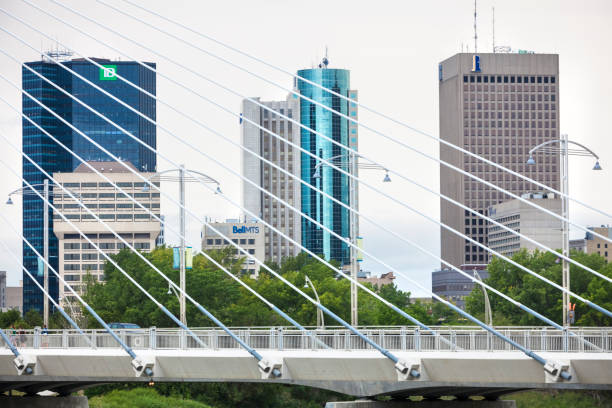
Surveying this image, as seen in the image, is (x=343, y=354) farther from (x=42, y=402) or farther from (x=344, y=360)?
(x=42, y=402)

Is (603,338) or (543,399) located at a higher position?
(603,338)

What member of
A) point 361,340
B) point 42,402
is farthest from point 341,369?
point 42,402

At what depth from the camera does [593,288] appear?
90188 millimetres

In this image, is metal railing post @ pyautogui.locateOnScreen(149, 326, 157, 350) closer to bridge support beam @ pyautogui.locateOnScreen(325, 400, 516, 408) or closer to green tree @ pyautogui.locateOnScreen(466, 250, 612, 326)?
bridge support beam @ pyautogui.locateOnScreen(325, 400, 516, 408)

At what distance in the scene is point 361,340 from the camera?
46.3 metres

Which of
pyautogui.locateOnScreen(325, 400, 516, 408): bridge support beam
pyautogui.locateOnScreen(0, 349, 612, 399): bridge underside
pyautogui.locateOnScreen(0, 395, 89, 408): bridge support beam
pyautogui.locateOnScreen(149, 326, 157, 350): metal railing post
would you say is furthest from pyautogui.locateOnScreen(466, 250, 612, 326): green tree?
pyautogui.locateOnScreen(149, 326, 157, 350): metal railing post

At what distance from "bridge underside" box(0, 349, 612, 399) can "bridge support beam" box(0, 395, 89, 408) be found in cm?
421

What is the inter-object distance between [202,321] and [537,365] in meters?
47.3

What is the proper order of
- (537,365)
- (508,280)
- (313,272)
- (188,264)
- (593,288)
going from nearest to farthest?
(537,365)
(188,264)
(593,288)
(508,280)
(313,272)

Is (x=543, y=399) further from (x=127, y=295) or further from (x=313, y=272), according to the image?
(x=313, y=272)

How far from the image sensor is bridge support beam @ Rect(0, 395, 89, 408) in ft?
187

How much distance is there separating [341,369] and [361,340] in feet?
8.87

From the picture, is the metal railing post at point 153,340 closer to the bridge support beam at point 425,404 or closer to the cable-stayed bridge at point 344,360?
the cable-stayed bridge at point 344,360

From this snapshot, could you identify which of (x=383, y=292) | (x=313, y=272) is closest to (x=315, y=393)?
(x=313, y=272)
